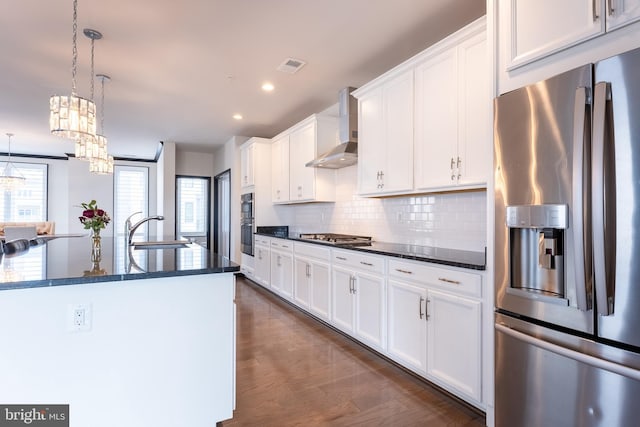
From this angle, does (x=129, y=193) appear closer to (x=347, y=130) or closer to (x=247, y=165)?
(x=247, y=165)

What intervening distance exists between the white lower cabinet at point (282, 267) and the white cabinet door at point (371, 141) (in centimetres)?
147

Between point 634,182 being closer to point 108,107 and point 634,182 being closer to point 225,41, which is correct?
point 225,41

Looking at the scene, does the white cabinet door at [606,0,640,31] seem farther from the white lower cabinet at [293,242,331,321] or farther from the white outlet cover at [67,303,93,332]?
the white lower cabinet at [293,242,331,321]

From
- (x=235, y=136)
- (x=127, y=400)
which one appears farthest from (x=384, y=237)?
(x=235, y=136)

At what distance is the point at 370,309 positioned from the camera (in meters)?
2.82

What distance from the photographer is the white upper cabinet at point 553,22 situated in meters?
1.32

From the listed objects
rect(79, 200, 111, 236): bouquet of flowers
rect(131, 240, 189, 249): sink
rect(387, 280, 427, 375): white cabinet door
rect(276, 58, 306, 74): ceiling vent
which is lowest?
rect(387, 280, 427, 375): white cabinet door

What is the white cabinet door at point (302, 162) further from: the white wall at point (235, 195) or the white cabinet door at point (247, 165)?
the white wall at point (235, 195)

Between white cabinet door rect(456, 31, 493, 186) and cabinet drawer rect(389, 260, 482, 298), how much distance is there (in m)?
0.64

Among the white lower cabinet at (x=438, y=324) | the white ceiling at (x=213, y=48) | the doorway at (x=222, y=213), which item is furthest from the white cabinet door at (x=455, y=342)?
the doorway at (x=222, y=213)

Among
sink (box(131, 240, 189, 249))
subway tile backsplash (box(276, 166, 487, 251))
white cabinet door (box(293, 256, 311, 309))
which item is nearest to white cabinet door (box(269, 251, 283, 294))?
white cabinet door (box(293, 256, 311, 309))

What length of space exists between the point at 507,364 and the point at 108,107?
5.46 meters

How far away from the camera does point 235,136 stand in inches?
253

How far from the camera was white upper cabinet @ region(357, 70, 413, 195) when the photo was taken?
9.37 feet
